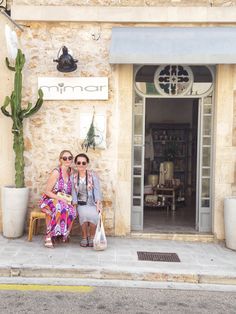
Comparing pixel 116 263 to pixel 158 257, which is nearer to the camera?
pixel 116 263

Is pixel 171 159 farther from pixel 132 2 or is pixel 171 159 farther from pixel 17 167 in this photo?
pixel 17 167

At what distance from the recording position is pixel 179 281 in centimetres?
525

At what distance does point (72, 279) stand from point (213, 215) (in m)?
2.99

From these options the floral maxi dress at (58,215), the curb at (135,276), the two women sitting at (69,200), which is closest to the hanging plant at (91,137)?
the two women sitting at (69,200)

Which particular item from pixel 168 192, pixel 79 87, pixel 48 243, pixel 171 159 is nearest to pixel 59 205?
pixel 48 243

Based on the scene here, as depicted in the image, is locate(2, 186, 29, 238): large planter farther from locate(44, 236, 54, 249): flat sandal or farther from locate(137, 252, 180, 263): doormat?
locate(137, 252, 180, 263): doormat

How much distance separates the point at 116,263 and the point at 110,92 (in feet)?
9.79

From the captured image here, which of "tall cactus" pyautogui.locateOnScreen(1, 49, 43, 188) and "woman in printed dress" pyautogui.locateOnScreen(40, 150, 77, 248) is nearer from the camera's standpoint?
"woman in printed dress" pyautogui.locateOnScreen(40, 150, 77, 248)

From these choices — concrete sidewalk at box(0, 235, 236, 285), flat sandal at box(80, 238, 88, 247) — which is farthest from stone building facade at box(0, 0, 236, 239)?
concrete sidewalk at box(0, 235, 236, 285)

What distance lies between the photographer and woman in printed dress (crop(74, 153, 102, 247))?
6.32 m

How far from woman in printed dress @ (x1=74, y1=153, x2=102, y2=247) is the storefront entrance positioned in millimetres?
1082

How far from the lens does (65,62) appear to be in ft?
21.6

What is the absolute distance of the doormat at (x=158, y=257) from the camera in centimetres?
582

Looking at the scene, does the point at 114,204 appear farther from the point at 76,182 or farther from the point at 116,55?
the point at 116,55
